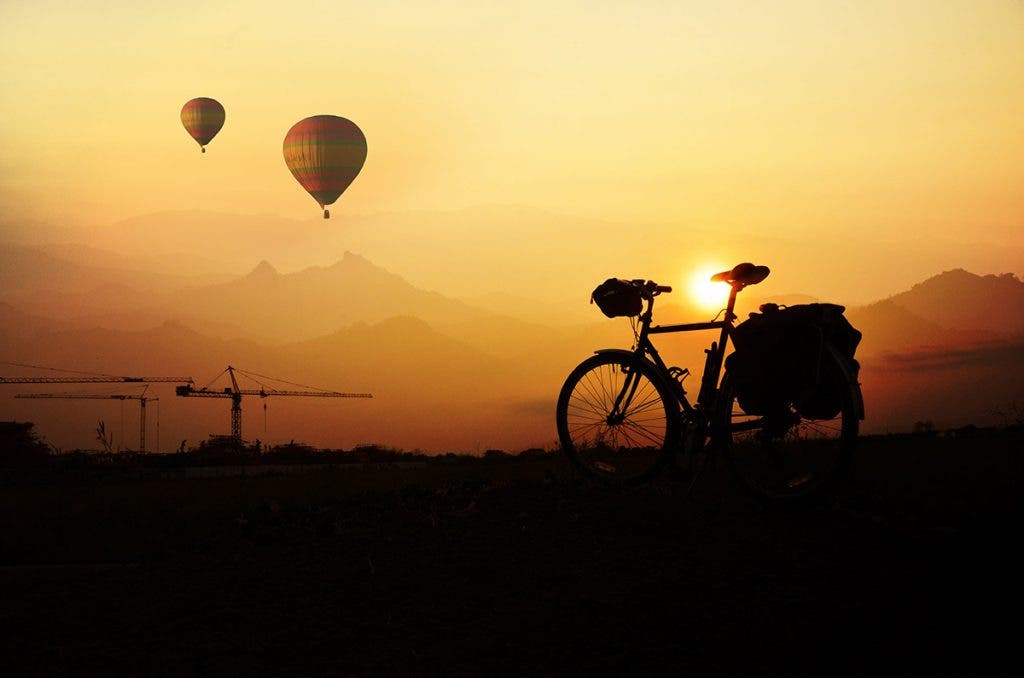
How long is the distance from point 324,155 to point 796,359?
213ft

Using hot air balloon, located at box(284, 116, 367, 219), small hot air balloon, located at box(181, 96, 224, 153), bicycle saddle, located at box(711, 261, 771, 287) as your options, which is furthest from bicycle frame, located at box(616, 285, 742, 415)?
small hot air balloon, located at box(181, 96, 224, 153)

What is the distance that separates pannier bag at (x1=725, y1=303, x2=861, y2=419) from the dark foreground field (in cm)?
92

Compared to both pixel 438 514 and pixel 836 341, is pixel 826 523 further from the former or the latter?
pixel 438 514

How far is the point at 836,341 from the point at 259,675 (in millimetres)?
4984

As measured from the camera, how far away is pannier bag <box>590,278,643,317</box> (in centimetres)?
948

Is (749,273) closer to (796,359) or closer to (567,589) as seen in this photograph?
(796,359)

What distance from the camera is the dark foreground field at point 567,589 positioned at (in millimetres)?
5723

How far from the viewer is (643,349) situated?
957 cm

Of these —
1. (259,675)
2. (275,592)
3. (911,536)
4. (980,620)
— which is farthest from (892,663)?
(275,592)

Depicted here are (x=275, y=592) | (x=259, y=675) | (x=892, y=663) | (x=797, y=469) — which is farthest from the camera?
(x=797, y=469)

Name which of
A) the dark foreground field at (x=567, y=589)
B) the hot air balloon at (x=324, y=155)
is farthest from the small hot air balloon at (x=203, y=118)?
the dark foreground field at (x=567, y=589)

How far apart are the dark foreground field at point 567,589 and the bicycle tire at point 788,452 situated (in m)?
0.24

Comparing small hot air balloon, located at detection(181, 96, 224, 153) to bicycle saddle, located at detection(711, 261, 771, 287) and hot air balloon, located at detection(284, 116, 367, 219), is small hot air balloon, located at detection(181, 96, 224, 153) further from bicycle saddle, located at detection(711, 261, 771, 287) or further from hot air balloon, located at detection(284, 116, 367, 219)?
bicycle saddle, located at detection(711, 261, 771, 287)

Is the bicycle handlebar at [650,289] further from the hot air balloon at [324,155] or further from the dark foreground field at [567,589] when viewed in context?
the hot air balloon at [324,155]
